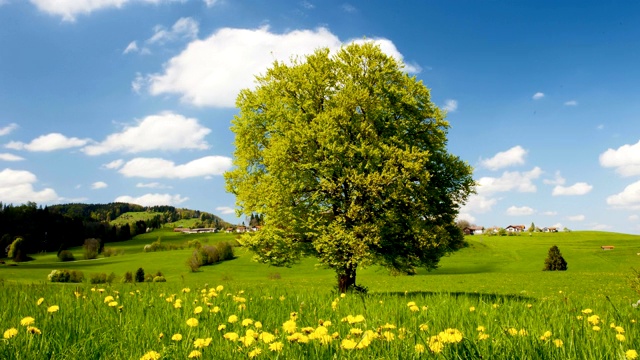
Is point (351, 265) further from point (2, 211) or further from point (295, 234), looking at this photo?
point (2, 211)

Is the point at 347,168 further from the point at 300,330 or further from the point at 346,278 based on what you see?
the point at 300,330

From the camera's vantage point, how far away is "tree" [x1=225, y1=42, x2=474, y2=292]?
1795cm

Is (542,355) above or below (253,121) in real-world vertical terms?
below

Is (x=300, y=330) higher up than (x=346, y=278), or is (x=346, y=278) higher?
(x=300, y=330)

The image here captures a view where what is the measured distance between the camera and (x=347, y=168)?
1825 centimetres

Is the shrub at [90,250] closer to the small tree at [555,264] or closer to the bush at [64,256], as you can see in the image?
the bush at [64,256]

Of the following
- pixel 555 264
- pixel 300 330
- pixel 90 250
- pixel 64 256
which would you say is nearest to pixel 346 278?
pixel 300 330

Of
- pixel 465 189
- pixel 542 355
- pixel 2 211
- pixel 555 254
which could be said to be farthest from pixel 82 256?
pixel 542 355

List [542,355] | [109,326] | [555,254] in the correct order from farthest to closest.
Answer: [555,254] → [109,326] → [542,355]

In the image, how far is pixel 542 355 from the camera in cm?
347

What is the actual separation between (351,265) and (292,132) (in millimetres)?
6697

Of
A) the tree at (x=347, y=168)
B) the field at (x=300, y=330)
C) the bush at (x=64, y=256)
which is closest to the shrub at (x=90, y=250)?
the bush at (x=64, y=256)

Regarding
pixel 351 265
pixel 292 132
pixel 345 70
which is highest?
pixel 345 70

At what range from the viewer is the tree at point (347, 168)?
1795 centimetres
